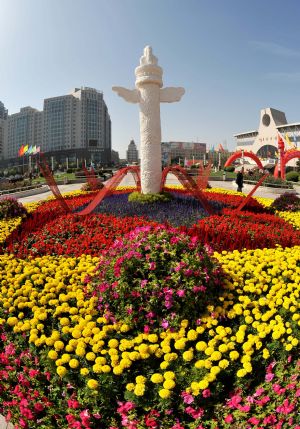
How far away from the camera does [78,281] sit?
136 inches

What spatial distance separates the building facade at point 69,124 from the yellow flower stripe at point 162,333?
95.0 m

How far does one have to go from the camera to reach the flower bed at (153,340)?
1961 millimetres

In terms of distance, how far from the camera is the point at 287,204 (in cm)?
823

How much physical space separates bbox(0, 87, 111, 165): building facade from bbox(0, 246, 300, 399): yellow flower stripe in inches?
3739

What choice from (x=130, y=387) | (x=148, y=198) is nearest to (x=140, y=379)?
(x=130, y=387)

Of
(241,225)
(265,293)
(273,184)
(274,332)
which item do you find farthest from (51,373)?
(273,184)

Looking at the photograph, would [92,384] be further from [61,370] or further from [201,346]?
[201,346]

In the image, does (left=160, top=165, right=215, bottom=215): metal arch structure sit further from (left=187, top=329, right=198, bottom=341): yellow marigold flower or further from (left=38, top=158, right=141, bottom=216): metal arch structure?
(left=187, top=329, right=198, bottom=341): yellow marigold flower

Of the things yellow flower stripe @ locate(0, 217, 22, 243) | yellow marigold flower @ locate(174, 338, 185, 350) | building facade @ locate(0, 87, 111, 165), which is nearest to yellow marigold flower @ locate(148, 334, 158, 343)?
yellow marigold flower @ locate(174, 338, 185, 350)

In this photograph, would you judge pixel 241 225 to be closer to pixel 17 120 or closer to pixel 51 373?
pixel 51 373

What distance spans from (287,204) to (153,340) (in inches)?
274

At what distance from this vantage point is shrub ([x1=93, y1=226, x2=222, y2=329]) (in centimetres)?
259

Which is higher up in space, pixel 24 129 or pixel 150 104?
pixel 24 129

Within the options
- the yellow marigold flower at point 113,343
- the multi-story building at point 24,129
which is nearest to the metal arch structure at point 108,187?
the yellow marigold flower at point 113,343
